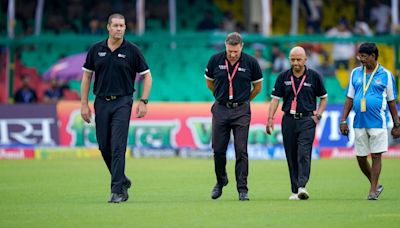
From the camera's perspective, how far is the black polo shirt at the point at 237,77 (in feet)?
55.5

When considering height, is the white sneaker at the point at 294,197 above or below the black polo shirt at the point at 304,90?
below

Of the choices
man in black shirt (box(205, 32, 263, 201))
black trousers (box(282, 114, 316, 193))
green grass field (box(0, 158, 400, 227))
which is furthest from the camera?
black trousers (box(282, 114, 316, 193))

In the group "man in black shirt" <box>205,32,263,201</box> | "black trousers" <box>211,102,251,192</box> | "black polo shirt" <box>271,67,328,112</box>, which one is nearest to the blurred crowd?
"black polo shirt" <box>271,67,328,112</box>

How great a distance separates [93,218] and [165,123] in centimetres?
1625

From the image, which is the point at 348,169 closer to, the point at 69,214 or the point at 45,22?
the point at 69,214

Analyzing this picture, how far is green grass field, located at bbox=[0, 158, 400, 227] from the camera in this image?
44.8ft

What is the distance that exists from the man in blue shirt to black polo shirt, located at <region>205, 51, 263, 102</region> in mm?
1537

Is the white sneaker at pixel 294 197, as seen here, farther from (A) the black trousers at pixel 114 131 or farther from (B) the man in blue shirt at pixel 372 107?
(A) the black trousers at pixel 114 131

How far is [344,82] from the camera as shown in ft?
107

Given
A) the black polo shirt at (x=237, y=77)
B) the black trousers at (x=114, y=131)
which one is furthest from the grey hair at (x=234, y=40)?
the black trousers at (x=114, y=131)

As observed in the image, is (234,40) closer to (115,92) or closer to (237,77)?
(237,77)

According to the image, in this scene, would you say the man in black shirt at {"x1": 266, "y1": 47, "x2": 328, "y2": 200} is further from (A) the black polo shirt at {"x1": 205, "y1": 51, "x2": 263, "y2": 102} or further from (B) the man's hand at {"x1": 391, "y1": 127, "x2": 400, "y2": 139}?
(B) the man's hand at {"x1": 391, "y1": 127, "x2": 400, "y2": 139}

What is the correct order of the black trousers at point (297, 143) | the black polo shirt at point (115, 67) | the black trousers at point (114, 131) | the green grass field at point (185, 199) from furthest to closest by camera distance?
the black trousers at point (297, 143), the black polo shirt at point (115, 67), the black trousers at point (114, 131), the green grass field at point (185, 199)

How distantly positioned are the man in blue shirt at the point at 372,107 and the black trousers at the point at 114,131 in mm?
3359
